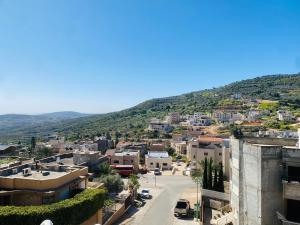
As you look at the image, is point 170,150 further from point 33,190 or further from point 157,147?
point 33,190

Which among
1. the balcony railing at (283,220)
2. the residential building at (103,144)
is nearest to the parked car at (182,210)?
the balcony railing at (283,220)

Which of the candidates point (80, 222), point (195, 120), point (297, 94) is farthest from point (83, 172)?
point (297, 94)

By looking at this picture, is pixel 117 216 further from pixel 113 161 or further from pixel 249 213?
pixel 113 161

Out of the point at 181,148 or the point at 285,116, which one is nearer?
the point at 181,148

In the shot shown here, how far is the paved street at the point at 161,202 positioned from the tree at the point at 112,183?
4919mm

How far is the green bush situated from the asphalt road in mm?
11098

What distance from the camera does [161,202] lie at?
46.9 m

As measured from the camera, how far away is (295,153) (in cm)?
2106

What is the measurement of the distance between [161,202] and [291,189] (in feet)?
92.7

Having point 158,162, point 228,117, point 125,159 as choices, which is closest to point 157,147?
point 158,162

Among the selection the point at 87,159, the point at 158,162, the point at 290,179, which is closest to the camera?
the point at 290,179

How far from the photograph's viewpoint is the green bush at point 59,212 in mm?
22703

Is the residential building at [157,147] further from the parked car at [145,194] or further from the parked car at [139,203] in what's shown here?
the parked car at [139,203]

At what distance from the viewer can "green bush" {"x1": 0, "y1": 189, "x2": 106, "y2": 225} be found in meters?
22.7
